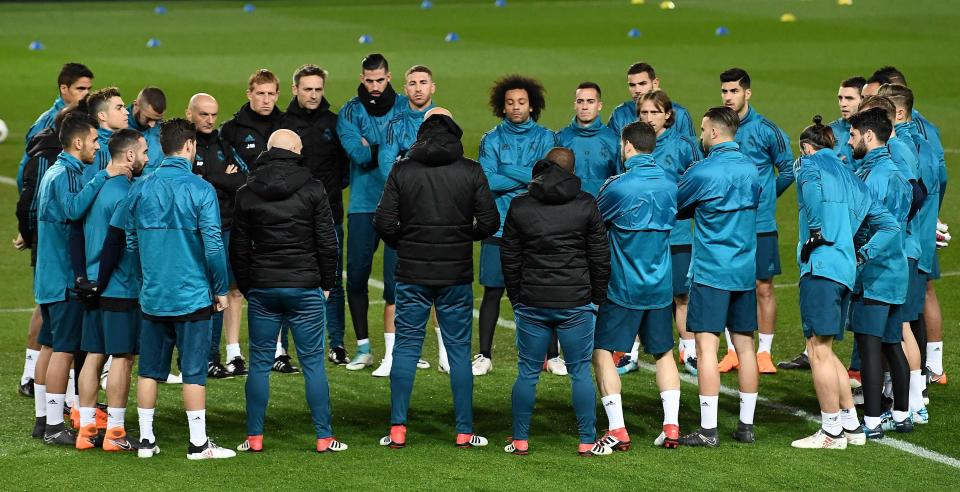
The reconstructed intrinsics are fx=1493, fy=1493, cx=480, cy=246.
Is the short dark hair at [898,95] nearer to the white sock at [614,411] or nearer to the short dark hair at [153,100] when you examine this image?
the white sock at [614,411]

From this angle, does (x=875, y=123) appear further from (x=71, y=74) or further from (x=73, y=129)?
(x=71, y=74)

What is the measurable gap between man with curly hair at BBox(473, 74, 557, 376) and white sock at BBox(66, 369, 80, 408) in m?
2.91

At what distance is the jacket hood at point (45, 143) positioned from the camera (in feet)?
32.8

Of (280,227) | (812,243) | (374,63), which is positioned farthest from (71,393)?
(812,243)

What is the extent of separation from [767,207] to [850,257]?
7.55ft

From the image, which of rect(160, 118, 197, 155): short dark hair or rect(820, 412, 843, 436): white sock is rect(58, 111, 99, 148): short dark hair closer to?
rect(160, 118, 197, 155): short dark hair

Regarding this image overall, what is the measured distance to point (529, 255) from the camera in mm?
8547

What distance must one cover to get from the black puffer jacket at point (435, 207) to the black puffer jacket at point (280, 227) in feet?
1.35

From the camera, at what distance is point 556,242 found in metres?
8.47

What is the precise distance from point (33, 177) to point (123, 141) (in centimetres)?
159

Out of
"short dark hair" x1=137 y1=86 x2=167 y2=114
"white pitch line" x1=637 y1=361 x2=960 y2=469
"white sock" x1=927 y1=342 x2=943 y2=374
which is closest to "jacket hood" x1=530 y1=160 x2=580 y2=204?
"white pitch line" x1=637 y1=361 x2=960 y2=469

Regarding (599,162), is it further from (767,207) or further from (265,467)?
(265,467)

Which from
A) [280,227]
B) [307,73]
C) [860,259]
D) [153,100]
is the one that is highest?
[307,73]

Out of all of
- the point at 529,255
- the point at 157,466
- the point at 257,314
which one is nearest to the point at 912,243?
the point at 529,255
